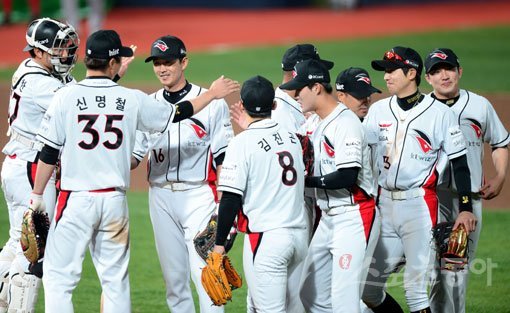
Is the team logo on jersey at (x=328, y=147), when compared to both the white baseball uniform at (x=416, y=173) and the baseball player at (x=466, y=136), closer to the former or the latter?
the white baseball uniform at (x=416, y=173)

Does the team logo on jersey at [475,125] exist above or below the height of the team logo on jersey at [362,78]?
below

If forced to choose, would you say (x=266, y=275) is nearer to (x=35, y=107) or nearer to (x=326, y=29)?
(x=35, y=107)

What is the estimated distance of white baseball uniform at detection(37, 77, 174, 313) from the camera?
20.0ft

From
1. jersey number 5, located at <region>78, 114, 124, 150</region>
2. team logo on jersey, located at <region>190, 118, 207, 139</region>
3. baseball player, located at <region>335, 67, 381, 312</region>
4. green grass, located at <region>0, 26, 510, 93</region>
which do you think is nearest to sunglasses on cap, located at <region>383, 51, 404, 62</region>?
baseball player, located at <region>335, 67, 381, 312</region>

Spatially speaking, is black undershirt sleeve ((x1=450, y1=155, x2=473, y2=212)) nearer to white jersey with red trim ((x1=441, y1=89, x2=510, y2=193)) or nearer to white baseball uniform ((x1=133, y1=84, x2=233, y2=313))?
white jersey with red trim ((x1=441, y1=89, x2=510, y2=193))

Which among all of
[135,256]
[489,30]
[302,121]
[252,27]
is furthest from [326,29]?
[302,121]

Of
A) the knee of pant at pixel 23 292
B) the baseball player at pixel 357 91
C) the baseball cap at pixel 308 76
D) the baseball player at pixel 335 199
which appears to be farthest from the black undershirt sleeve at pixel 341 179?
the knee of pant at pixel 23 292

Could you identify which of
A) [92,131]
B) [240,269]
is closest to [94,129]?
[92,131]

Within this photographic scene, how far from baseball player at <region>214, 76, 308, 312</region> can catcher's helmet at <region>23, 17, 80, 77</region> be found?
1.56 metres

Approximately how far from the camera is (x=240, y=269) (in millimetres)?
8891

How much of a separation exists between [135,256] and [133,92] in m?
3.33

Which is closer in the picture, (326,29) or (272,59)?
(272,59)

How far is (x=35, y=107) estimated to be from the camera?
690cm

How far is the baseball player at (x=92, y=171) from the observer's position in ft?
20.0
